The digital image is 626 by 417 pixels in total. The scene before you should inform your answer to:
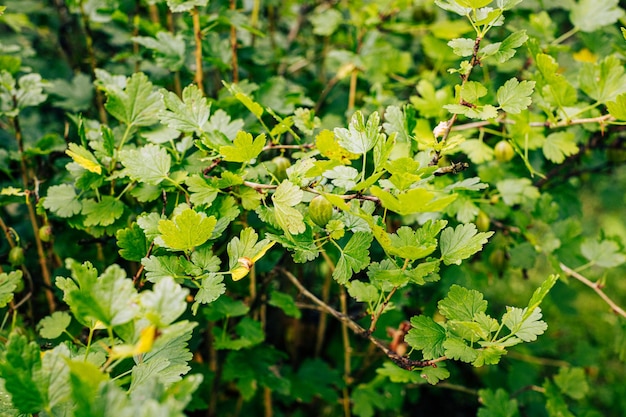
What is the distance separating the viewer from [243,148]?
0.67 metres

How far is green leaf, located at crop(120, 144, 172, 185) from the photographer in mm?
729

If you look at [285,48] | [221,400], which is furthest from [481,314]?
[285,48]

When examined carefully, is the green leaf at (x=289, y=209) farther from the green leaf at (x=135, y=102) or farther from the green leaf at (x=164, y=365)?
the green leaf at (x=135, y=102)

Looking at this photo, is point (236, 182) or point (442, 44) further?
point (442, 44)

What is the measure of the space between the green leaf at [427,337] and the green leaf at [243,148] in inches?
12.7

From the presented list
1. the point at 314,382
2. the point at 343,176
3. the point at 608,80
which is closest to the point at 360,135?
the point at 343,176

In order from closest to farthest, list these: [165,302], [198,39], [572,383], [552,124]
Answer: [165,302] < [552,124] < [198,39] < [572,383]

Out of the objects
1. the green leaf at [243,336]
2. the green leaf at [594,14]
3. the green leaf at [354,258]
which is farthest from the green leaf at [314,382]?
the green leaf at [594,14]

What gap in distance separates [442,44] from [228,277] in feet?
2.43

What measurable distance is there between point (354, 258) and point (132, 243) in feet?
1.09

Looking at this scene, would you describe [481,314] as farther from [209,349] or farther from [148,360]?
[209,349]

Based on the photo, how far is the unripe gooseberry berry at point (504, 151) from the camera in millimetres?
975

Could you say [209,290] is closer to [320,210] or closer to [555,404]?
[320,210]

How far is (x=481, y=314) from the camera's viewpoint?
0.64 m
